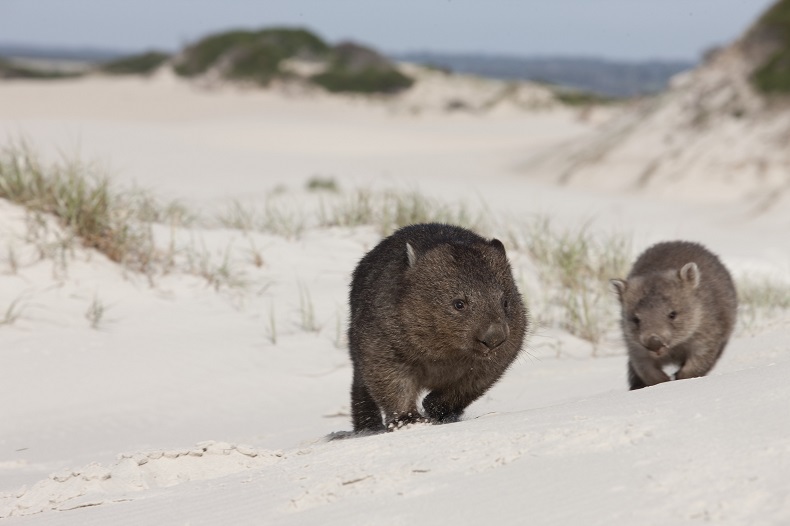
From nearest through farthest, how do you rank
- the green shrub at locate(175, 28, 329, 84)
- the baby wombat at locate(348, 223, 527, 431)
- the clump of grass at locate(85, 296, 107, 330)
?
the baby wombat at locate(348, 223, 527, 431) → the clump of grass at locate(85, 296, 107, 330) → the green shrub at locate(175, 28, 329, 84)

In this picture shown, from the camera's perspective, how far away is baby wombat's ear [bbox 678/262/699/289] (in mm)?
6293

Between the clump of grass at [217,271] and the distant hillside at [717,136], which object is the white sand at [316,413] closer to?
the clump of grass at [217,271]

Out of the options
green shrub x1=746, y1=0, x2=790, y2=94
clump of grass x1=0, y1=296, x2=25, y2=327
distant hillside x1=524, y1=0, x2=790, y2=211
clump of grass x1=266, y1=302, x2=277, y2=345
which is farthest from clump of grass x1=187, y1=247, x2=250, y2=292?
green shrub x1=746, y1=0, x2=790, y2=94

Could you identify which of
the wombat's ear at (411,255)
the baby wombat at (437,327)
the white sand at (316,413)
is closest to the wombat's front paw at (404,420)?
the baby wombat at (437,327)

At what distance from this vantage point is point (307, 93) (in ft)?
147

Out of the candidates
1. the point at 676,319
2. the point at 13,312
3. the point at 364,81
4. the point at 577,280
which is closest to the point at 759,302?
the point at 577,280

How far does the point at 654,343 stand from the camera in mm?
5973

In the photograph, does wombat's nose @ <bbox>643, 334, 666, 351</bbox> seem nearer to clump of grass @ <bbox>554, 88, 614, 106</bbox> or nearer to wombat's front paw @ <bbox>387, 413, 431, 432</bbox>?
wombat's front paw @ <bbox>387, 413, 431, 432</bbox>

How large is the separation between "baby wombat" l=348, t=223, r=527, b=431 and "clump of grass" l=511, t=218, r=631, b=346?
3.16 meters

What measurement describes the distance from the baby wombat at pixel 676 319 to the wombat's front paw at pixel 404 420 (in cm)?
192

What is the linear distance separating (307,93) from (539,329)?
125 feet

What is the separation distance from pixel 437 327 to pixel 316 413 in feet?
6.78

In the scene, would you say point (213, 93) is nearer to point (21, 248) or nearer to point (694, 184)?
point (694, 184)

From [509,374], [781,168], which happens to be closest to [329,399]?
[509,374]
